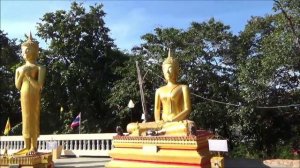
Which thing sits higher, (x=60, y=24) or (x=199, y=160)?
(x=60, y=24)

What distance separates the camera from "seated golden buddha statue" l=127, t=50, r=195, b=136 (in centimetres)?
788

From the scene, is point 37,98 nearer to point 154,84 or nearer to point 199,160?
point 199,160

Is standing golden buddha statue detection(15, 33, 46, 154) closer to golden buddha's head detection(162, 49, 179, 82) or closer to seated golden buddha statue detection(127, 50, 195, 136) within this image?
seated golden buddha statue detection(127, 50, 195, 136)

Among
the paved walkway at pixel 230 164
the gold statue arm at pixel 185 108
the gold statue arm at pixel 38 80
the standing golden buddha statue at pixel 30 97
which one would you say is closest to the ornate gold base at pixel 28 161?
the standing golden buddha statue at pixel 30 97

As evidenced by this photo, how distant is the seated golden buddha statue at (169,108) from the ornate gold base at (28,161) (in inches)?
75.5

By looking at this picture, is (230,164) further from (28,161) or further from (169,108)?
(28,161)

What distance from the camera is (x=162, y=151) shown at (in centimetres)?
742

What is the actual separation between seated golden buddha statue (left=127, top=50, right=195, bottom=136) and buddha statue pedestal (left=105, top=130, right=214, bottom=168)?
24 cm

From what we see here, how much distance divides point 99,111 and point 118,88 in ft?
9.46

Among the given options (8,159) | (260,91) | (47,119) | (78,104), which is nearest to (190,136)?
(8,159)

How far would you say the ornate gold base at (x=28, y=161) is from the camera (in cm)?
788

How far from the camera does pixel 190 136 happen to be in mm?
7027

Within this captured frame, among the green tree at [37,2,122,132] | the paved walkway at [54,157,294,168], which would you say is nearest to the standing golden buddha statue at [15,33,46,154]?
the paved walkway at [54,157,294,168]

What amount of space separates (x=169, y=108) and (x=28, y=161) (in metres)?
3.34
